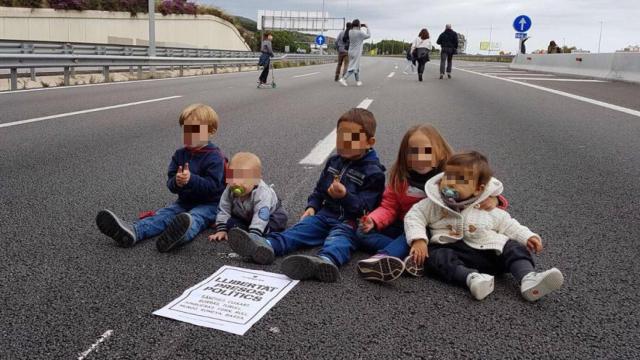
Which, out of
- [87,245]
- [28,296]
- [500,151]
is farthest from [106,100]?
[28,296]

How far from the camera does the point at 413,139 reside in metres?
3.29

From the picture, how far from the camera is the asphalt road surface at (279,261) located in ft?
7.34

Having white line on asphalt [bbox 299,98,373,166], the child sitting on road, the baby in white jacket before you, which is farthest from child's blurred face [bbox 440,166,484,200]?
white line on asphalt [bbox 299,98,373,166]

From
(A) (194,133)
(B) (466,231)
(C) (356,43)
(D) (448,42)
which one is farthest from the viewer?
(D) (448,42)

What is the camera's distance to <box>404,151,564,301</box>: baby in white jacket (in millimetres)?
2908

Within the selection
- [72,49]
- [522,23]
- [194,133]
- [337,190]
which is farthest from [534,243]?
[522,23]

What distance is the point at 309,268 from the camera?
2848 millimetres

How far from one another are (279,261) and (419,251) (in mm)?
748

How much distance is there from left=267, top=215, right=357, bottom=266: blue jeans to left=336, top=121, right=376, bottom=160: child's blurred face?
41 cm

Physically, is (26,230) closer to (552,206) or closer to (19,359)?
(19,359)

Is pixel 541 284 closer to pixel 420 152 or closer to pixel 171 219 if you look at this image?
pixel 420 152

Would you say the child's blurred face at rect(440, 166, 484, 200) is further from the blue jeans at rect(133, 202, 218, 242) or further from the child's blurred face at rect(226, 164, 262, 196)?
the blue jeans at rect(133, 202, 218, 242)

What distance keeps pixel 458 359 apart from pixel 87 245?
2.14m

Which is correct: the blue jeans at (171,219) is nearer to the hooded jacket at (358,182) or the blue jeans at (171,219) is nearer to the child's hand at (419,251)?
the hooded jacket at (358,182)
